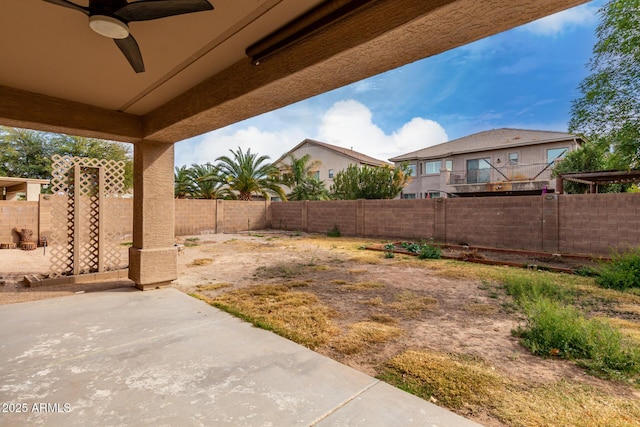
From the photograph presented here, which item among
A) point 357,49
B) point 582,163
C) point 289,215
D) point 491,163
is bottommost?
point 289,215

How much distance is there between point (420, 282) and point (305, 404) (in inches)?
175

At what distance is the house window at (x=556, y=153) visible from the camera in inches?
695

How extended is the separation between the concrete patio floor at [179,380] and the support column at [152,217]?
1.42 metres

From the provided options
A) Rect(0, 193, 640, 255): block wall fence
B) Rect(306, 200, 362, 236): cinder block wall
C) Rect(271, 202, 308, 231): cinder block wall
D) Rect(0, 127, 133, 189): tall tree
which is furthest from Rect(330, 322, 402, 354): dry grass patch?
Rect(0, 127, 133, 189): tall tree

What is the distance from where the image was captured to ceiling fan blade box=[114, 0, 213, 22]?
2.10 meters

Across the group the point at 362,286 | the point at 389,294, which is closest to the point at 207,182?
the point at 362,286

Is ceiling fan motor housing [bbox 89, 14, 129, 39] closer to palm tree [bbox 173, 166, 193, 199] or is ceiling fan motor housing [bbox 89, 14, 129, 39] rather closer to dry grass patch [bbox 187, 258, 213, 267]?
dry grass patch [bbox 187, 258, 213, 267]

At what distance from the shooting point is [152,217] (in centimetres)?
507

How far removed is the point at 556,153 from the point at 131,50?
72.8 feet

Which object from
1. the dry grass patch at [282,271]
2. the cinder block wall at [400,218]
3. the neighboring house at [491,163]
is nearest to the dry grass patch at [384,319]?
the dry grass patch at [282,271]

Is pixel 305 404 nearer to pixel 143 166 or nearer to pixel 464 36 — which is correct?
pixel 464 36

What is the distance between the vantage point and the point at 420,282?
600cm

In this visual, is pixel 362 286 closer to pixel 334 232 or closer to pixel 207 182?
pixel 334 232

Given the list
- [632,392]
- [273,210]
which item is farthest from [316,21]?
[273,210]
